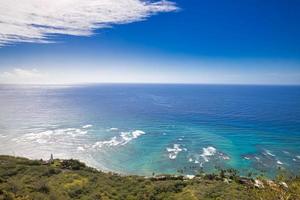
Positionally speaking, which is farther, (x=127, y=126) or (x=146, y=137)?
(x=127, y=126)

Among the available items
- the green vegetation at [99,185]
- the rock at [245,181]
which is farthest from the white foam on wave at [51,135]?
the rock at [245,181]

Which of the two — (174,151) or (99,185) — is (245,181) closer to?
(99,185)

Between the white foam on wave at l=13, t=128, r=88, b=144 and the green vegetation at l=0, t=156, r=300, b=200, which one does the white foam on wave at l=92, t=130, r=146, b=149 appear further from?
the green vegetation at l=0, t=156, r=300, b=200

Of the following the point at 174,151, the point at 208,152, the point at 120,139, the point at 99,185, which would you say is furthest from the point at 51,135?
the point at 208,152

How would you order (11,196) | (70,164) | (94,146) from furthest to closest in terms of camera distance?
(94,146), (70,164), (11,196)

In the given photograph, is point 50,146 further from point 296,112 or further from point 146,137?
point 296,112

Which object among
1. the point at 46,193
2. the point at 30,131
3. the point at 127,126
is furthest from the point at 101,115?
the point at 46,193
